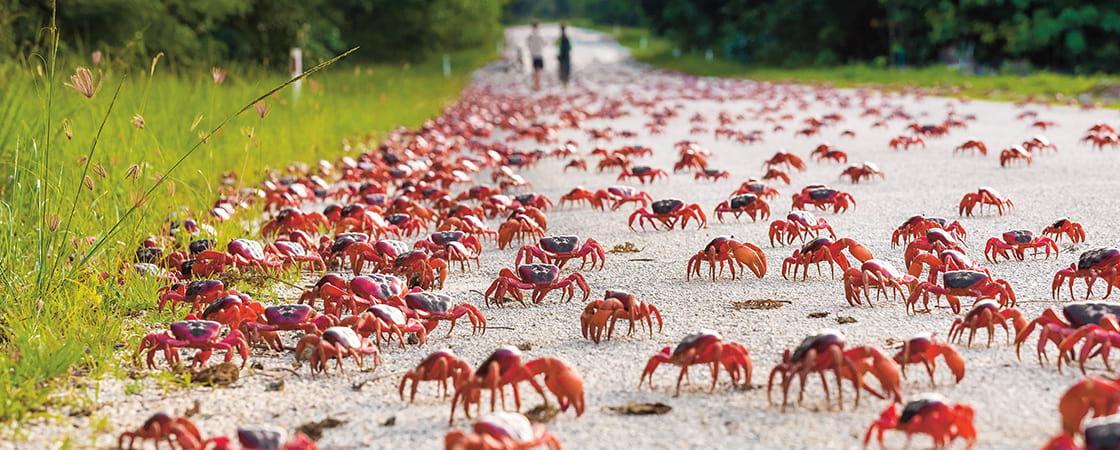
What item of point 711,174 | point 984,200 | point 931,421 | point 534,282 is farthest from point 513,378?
point 711,174

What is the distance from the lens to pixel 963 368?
3459 mm

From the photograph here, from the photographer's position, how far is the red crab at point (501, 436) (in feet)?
8.93

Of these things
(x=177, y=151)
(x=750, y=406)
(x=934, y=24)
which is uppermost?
(x=934, y=24)

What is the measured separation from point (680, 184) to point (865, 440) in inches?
276

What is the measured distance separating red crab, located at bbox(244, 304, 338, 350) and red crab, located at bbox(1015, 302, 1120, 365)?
239cm

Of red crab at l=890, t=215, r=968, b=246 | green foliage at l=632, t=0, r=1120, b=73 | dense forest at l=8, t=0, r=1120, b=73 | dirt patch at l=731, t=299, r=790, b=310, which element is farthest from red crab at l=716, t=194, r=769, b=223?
green foliage at l=632, t=0, r=1120, b=73

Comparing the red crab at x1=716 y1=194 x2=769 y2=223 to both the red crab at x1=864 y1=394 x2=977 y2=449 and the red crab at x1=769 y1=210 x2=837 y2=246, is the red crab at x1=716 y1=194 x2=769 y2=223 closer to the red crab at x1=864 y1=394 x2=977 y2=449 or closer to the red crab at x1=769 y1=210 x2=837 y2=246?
the red crab at x1=769 y1=210 x2=837 y2=246

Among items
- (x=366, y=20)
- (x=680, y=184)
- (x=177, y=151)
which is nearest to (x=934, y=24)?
(x=366, y=20)

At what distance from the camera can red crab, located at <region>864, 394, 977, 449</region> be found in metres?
2.87

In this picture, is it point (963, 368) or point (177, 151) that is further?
point (177, 151)

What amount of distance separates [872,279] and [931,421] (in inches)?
72.7

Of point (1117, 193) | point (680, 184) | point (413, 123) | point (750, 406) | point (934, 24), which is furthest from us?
point (934, 24)

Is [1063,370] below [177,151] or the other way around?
below

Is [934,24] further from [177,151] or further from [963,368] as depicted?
[963,368]
